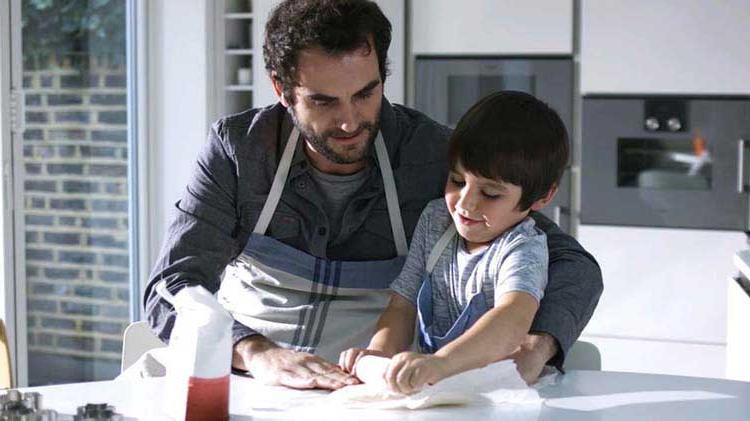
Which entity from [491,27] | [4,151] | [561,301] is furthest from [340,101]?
[491,27]

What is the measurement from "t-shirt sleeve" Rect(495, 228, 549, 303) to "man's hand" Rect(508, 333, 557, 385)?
0.06 meters

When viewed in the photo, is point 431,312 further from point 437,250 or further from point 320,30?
point 320,30

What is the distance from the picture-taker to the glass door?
346 centimetres

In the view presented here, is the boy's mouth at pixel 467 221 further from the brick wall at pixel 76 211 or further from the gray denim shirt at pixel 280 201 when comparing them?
the brick wall at pixel 76 211

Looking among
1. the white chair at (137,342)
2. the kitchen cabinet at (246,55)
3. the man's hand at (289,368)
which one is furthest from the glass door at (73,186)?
the man's hand at (289,368)

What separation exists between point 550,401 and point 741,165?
2349mm

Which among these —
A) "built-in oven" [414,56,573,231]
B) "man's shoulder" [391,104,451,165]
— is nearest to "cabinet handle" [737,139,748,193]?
"built-in oven" [414,56,573,231]

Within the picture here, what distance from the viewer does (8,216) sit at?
10.8ft

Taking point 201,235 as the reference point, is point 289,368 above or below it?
below

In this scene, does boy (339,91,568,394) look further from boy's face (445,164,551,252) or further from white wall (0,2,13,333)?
white wall (0,2,13,333)

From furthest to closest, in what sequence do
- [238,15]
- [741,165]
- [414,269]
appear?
[238,15], [741,165], [414,269]

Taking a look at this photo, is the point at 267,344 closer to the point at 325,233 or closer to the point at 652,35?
the point at 325,233

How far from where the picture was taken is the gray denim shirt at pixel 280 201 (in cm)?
196

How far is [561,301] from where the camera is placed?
1745mm
